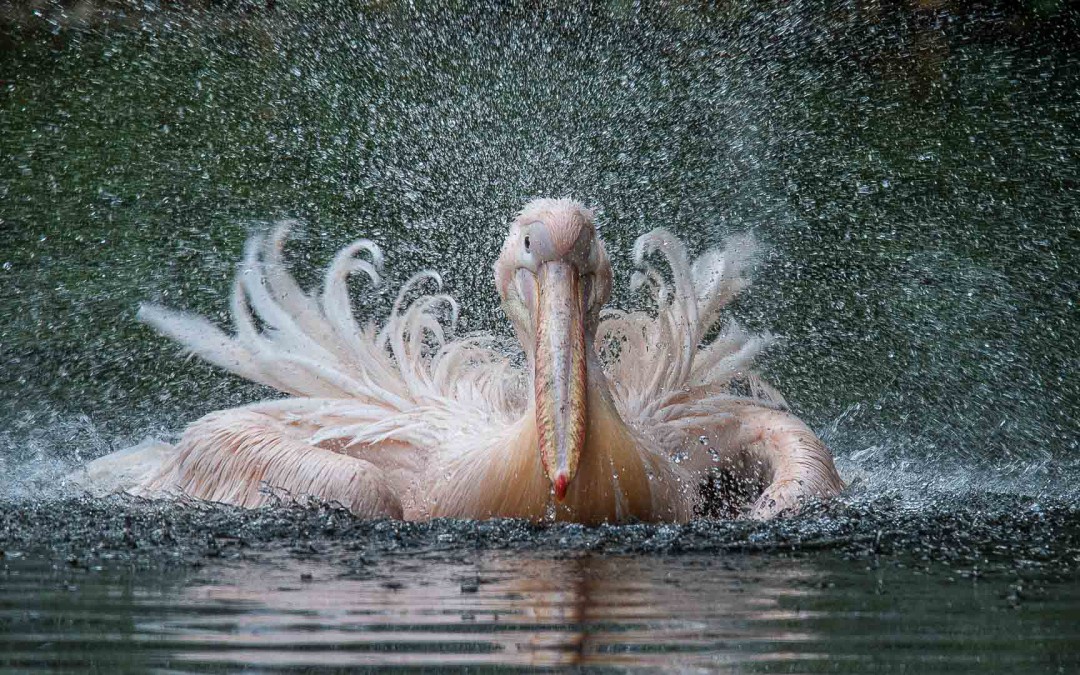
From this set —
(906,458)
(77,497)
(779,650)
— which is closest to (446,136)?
(906,458)

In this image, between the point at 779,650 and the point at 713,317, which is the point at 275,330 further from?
the point at 779,650

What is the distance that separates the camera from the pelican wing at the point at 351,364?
5539mm

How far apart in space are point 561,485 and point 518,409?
1.34m

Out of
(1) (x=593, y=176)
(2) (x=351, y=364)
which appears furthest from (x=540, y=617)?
(1) (x=593, y=176)

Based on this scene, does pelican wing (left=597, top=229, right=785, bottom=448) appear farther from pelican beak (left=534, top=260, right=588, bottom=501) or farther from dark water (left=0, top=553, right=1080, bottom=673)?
dark water (left=0, top=553, right=1080, bottom=673)

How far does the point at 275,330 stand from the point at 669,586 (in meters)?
3.03

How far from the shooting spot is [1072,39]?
1068 centimetres

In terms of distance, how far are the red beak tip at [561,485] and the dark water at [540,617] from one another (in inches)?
21.1

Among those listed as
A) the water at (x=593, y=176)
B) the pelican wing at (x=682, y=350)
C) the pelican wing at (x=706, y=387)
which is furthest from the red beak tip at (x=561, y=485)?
the water at (x=593, y=176)

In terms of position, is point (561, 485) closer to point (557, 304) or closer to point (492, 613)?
A: point (557, 304)

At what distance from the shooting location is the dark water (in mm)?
2660

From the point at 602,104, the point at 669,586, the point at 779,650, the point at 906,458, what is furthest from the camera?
the point at 602,104

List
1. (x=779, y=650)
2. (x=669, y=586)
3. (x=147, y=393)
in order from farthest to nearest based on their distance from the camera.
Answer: (x=147, y=393), (x=669, y=586), (x=779, y=650)

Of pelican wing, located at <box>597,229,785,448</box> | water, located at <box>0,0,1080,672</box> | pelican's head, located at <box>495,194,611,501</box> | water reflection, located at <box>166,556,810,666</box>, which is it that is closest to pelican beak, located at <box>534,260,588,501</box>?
pelican's head, located at <box>495,194,611,501</box>
